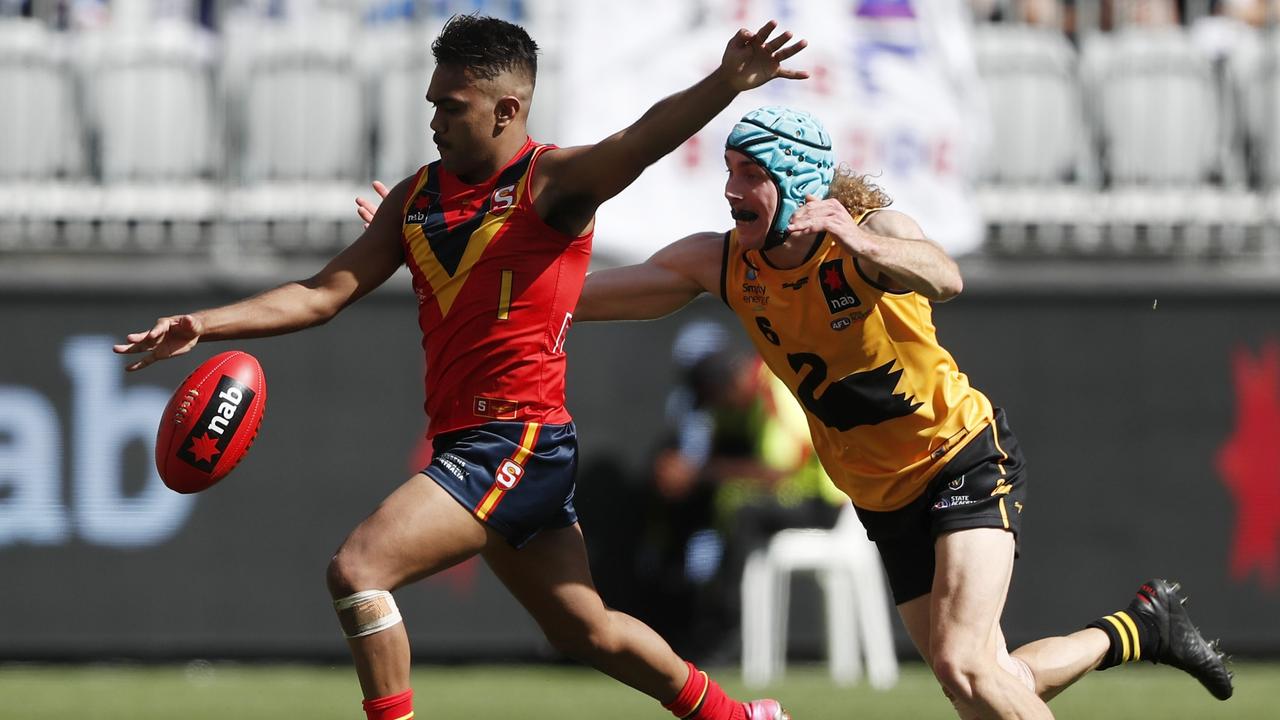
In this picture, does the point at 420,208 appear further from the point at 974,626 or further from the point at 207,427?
the point at 974,626

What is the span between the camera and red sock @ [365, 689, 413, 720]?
5.80 meters

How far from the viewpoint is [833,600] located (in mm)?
11383

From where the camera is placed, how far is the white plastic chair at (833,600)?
11.2m

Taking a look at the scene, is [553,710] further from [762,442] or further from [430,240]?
[430,240]

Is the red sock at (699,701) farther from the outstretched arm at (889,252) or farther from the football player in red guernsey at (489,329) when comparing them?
the outstretched arm at (889,252)

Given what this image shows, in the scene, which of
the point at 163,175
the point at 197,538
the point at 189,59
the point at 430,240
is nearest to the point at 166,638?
the point at 197,538

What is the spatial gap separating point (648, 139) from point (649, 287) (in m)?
0.83

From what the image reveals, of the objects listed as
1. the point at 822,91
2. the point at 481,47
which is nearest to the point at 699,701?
the point at 481,47

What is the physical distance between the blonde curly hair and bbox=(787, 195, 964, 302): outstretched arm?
44cm

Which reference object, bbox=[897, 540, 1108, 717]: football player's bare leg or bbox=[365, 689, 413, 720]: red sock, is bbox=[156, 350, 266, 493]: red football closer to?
bbox=[365, 689, 413, 720]: red sock

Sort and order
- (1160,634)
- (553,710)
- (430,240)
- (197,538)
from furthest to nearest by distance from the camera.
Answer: (197,538) < (553,710) < (1160,634) < (430,240)

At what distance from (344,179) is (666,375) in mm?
2487

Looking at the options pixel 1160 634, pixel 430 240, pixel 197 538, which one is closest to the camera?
pixel 430 240

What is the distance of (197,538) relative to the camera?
11.3 m
